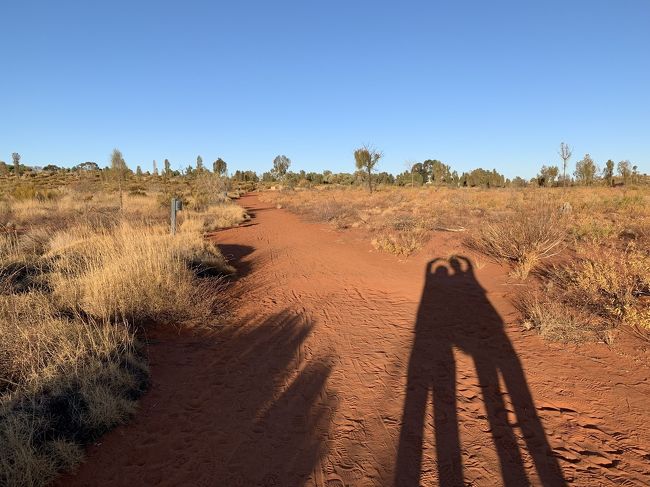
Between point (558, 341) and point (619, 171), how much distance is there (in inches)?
2029

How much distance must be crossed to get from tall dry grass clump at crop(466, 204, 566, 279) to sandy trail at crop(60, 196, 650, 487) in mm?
2356

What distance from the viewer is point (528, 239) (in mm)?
8266

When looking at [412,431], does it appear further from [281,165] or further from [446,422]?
[281,165]

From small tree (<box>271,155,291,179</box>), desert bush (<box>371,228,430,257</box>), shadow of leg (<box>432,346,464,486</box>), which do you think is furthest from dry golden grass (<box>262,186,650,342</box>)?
small tree (<box>271,155,291,179</box>)

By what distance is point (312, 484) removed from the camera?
268 cm

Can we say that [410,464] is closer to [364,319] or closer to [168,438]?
[168,438]

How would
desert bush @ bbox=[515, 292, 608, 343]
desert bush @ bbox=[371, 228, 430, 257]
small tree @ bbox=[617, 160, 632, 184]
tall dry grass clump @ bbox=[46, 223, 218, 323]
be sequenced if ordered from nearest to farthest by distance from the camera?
desert bush @ bbox=[515, 292, 608, 343] → tall dry grass clump @ bbox=[46, 223, 218, 323] → desert bush @ bbox=[371, 228, 430, 257] → small tree @ bbox=[617, 160, 632, 184]

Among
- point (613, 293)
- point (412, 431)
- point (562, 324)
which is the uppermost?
point (613, 293)

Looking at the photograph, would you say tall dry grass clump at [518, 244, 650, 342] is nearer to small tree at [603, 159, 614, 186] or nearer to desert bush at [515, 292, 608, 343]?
desert bush at [515, 292, 608, 343]

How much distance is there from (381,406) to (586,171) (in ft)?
169

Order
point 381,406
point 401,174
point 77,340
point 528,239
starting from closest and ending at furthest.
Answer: point 381,406, point 77,340, point 528,239, point 401,174

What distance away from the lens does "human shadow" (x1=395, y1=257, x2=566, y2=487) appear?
2.81 m

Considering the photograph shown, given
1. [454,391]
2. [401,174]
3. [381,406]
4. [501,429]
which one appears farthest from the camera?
[401,174]

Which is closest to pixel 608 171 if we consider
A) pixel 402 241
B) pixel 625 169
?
pixel 625 169
